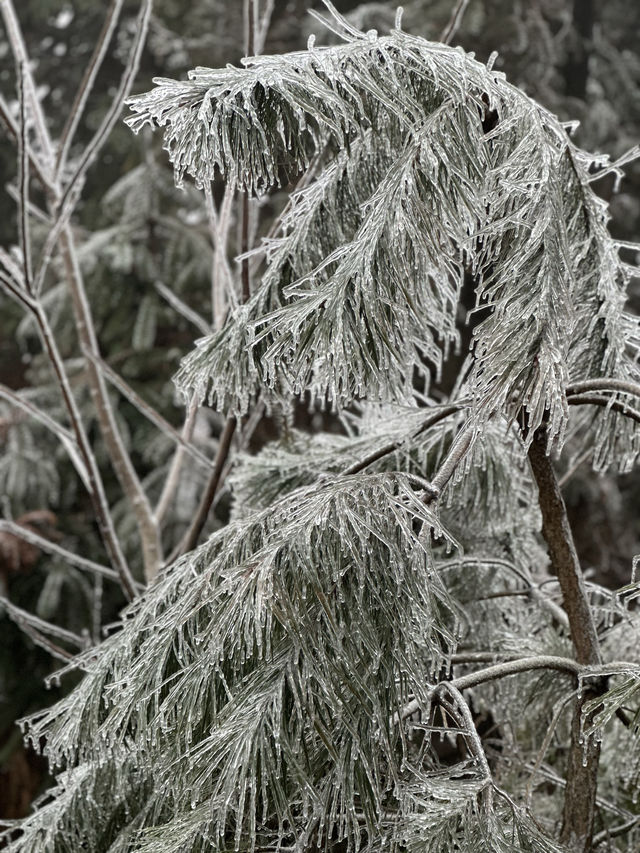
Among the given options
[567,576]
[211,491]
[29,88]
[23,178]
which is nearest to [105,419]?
[211,491]

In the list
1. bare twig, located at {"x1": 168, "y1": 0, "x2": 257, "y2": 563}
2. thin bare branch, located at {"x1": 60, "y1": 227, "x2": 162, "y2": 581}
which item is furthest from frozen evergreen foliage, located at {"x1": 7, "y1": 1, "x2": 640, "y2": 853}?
thin bare branch, located at {"x1": 60, "y1": 227, "x2": 162, "y2": 581}

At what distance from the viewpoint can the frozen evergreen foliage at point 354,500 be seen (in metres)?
1.01

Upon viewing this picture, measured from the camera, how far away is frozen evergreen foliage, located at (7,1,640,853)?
1.01 m

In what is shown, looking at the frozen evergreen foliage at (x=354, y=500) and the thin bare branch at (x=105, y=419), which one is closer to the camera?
the frozen evergreen foliage at (x=354, y=500)

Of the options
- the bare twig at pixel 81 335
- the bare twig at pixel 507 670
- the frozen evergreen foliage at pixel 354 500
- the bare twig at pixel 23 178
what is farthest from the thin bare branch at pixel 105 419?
the bare twig at pixel 507 670

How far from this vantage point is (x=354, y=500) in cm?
109

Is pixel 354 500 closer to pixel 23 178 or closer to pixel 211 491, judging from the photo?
pixel 211 491

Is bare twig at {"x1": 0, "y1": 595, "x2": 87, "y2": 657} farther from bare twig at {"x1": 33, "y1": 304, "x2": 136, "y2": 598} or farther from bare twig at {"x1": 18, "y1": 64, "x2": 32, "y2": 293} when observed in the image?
bare twig at {"x1": 18, "y1": 64, "x2": 32, "y2": 293}

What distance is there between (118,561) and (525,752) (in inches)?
41.3

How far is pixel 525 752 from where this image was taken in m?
2.12

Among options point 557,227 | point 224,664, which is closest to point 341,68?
point 557,227

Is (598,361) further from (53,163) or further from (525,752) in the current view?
(53,163)

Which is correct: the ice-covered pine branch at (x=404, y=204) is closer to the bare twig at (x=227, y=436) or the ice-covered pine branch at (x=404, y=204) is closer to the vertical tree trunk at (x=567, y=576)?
the vertical tree trunk at (x=567, y=576)

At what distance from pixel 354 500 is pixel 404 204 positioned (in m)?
0.39
